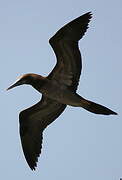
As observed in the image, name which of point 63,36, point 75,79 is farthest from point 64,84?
point 63,36

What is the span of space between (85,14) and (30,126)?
3.66 m

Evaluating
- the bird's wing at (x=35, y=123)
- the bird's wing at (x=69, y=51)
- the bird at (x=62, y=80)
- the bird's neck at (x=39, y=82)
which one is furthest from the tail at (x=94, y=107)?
the bird's wing at (x=35, y=123)

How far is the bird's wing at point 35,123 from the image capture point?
15734 mm

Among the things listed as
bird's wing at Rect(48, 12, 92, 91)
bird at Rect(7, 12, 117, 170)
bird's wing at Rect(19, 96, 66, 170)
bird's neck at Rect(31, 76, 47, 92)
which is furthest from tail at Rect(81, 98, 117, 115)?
bird's wing at Rect(19, 96, 66, 170)

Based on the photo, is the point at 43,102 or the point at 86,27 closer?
the point at 86,27

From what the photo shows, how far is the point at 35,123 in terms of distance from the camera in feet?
52.7

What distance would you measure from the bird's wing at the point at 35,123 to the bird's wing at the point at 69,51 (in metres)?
1.19

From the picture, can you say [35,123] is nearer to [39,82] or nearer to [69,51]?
[39,82]

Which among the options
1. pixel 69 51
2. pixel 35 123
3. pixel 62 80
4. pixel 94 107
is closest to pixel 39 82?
pixel 62 80

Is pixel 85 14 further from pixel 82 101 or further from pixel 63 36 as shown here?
pixel 82 101

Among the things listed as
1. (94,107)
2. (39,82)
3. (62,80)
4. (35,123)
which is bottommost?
(35,123)

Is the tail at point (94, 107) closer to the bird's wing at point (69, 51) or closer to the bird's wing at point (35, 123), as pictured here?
the bird's wing at point (69, 51)

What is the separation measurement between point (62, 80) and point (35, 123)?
1.92m

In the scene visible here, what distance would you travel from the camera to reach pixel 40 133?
16.0m
